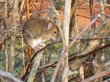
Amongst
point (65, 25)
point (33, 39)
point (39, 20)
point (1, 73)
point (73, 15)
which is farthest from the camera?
point (39, 20)

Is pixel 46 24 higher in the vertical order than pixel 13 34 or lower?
lower

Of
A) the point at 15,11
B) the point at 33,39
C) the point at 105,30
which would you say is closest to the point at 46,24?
the point at 33,39

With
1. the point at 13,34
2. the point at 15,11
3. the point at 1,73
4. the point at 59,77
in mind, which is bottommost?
the point at 59,77

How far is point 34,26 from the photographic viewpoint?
2.63 meters

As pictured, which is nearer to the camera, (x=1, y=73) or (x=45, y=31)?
(x=1, y=73)

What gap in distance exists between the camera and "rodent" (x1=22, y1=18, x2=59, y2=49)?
7.99 feet

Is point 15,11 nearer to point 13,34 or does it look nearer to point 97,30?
point 13,34

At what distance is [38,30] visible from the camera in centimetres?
272

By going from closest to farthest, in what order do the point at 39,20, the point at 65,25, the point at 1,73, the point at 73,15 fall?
the point at 1,73
the point at 65,25
the point at 73,15
the point at 39,20

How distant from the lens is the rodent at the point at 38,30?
244 centimetres

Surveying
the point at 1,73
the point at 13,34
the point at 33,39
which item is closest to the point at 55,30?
the point at 33,39

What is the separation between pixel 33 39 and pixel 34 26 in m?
0.19

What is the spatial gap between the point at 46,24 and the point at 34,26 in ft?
0.67

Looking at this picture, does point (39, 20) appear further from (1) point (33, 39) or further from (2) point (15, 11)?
(2) point (15, 11)
